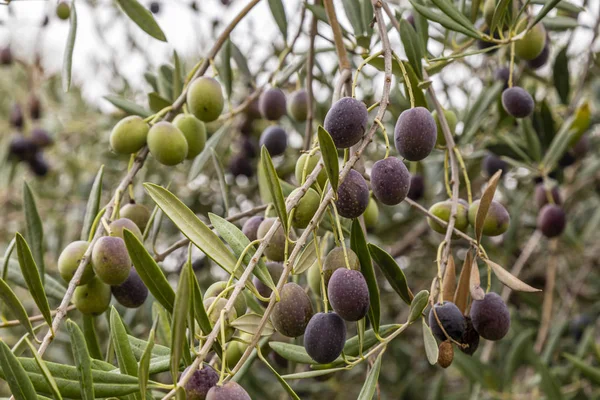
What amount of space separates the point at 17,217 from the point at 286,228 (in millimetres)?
2540

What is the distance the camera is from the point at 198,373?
0.68 metres

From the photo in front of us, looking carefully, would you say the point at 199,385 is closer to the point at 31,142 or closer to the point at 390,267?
the point at 390,267

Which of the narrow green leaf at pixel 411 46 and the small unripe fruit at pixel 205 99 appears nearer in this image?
the narrow green leaf at pixel 411 46

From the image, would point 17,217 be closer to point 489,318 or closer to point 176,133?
point 176,133

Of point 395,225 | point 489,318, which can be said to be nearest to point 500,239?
point 395,225

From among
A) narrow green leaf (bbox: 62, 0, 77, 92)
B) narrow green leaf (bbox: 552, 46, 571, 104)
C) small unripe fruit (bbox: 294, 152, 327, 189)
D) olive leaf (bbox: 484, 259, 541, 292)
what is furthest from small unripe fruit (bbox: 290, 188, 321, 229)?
narrow green leaf (bbox: 552, 46, 571, 104)

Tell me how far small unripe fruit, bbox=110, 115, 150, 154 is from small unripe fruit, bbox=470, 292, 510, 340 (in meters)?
0.63

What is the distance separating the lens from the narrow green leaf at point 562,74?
5.65 feet

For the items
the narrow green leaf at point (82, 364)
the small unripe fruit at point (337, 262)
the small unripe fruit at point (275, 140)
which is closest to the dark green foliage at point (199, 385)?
the narrow green leaf at point (82, 364)

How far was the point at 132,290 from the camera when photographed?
102cm

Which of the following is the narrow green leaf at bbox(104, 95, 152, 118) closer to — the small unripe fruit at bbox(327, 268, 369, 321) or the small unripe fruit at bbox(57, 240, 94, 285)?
the small unripe fruit at bbox(57, 240, 94, 285)

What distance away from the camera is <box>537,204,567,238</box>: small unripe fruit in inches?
64.9

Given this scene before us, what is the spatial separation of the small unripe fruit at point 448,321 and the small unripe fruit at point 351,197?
18 centimetres

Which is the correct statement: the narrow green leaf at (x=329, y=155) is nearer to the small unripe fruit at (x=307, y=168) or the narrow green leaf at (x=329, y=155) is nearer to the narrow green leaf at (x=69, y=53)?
the small unripe fruit at (x=307, y=168)
